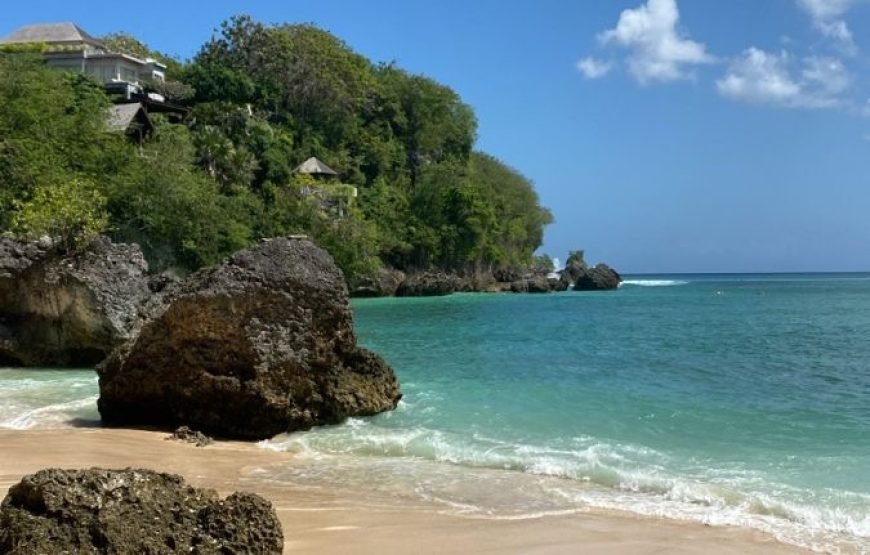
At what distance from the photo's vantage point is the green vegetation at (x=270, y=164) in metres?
31.8

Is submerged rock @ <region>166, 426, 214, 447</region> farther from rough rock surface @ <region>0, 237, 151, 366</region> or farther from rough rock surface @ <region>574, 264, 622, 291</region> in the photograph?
rough rock surface @ <region>574, 264, 622, 291</region>

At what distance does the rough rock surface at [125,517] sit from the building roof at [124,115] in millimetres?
37362

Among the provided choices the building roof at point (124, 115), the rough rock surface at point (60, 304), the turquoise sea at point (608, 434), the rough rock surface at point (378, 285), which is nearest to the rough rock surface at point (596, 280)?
the rough rock surface at point (378, 285)

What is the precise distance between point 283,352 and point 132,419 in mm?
2462

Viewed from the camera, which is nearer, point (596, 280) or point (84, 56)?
point (84, 56)

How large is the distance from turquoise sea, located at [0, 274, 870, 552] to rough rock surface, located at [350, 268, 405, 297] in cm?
3519

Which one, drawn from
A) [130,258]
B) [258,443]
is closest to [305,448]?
[258,443]

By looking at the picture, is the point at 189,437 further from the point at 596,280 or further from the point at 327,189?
the point at 596,280

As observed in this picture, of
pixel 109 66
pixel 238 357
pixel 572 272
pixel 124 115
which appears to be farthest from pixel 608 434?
pixel 572 272

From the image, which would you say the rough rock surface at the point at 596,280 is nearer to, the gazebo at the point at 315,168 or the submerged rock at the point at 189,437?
the gazebo at the point at 315,168

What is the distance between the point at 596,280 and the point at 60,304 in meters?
68.9

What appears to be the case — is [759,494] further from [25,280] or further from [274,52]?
[274,52]

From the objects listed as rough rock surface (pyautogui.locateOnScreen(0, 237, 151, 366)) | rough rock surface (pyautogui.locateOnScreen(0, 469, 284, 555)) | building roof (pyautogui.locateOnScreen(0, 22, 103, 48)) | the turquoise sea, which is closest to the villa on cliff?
building roof (pyautogui.locateOnScreen(0, 22, 103, 48))

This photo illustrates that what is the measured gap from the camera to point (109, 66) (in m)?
57.0
